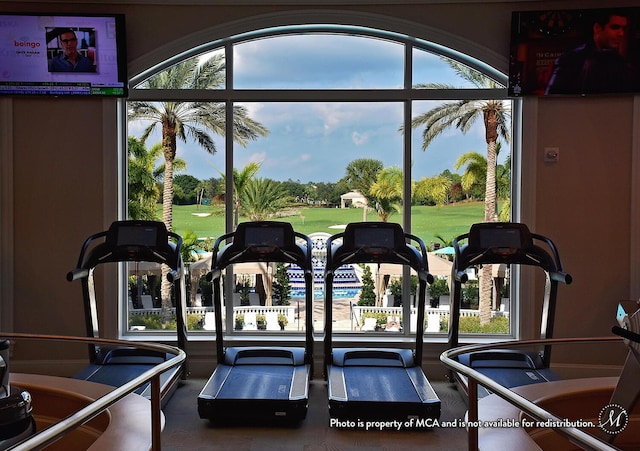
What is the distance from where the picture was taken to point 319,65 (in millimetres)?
5012

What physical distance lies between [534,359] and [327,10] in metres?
3.86

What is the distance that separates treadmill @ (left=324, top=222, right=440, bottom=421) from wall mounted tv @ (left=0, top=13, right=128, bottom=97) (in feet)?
8.96

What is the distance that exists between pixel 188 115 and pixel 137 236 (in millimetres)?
1479

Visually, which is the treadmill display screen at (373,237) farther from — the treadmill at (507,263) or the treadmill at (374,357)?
the treadmill at (507,263)

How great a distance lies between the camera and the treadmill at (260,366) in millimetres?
3598

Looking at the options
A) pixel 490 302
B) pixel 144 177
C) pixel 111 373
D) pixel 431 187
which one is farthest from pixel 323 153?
pixel 111 373

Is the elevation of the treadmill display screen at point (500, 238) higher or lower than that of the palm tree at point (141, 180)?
lower

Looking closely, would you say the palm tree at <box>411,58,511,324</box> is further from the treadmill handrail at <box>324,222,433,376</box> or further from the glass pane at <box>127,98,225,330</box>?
the glass pane at <box>127,98,225,330</box>

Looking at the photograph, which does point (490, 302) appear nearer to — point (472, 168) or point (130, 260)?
point (472, 168)

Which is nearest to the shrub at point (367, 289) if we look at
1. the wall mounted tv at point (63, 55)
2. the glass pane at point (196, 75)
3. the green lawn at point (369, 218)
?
the green lawn at point (369, 218)

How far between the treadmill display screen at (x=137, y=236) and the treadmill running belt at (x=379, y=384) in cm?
209

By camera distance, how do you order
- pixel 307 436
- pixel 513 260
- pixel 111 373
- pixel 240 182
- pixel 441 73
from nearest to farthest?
pixel 307 436
pixel 111 373
pixel 513 260
pixel 441 73
pixel 240 182

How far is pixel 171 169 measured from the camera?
16.7ft

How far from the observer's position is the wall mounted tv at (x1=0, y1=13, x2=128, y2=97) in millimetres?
4641
